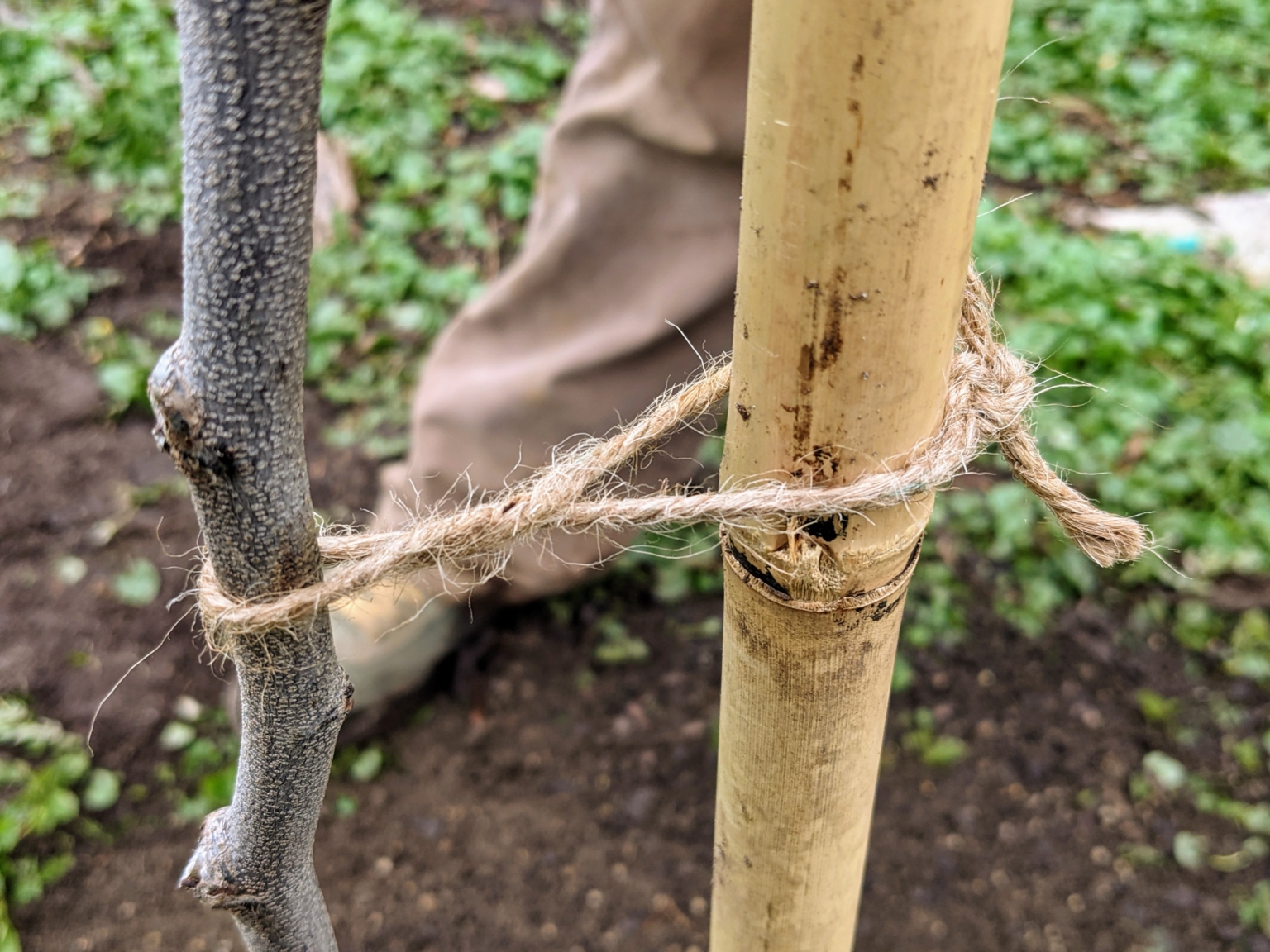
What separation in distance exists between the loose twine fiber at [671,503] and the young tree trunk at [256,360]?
3cm

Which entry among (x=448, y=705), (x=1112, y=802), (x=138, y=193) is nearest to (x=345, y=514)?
(x=448, y=705)

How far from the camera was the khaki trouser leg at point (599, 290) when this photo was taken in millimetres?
1349

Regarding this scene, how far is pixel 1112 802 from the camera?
4.80 ft

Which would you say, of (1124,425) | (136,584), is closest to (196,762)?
(136,584)

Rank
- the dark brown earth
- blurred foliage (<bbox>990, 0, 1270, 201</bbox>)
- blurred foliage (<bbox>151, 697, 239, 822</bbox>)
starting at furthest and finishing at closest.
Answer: blurred foliage (<bbox>990, 0, 1270, 201</bbox>) → blurred foliage (<bbox>151, 697, 239, 822</bbox>) → the dark brown earth

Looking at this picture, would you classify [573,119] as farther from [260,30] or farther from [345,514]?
[260,30]

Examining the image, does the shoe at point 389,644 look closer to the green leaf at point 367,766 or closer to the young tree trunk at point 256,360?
the green leaf at point 367,766

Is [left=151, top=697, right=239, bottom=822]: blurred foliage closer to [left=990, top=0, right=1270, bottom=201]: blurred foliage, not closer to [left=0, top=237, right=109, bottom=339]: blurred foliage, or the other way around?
[left=0, top=237, right=109, bottom=339]: blurred foliage

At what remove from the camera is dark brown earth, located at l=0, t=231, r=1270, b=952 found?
4.41 ft

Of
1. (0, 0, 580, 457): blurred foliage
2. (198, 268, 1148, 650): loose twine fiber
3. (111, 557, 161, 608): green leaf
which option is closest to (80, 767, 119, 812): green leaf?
(111, 557, 161, 608): green leaf

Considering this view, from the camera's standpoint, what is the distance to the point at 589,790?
1.52 m

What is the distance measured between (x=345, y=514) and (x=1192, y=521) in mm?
1590

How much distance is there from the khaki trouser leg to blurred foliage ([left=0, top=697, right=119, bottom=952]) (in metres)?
0.59

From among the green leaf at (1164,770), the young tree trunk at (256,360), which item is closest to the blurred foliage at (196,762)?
the young tree trunk at (256,360)
